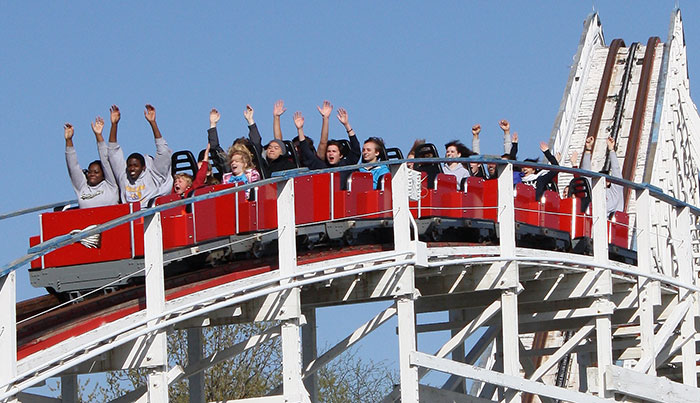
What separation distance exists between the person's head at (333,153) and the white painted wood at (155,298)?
332 cm

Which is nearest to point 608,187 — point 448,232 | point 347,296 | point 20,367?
point 448,232

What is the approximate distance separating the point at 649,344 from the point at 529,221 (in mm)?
1964

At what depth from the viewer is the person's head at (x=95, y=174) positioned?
13.6m

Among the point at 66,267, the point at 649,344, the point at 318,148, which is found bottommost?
the point at 649,344

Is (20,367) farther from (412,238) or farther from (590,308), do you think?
(590,308)

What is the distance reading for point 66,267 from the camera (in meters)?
12.1

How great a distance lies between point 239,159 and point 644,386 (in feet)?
16.2

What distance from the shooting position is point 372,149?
46.7 ft

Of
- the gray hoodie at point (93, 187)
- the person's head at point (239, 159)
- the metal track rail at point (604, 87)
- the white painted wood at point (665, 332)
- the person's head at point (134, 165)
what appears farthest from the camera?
the metal track rail at point (604, 87)

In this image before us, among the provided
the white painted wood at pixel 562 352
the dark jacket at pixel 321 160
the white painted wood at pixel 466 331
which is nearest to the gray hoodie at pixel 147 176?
the dark jacket at pixel 321 160

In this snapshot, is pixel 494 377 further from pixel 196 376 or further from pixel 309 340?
pixel 196 376

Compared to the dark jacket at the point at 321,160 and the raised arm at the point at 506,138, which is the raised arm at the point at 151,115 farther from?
the raised arm at the point at 506,138

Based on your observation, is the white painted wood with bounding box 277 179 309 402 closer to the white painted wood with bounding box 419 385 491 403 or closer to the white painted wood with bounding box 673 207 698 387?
the white painted wood with bounding box 419 385 491 403

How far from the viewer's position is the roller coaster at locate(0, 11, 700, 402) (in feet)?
36.7
